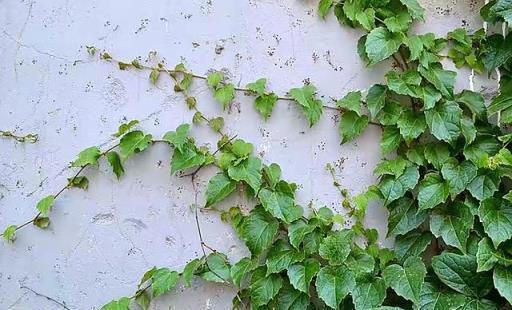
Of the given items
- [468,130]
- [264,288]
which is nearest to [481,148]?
[468,130]

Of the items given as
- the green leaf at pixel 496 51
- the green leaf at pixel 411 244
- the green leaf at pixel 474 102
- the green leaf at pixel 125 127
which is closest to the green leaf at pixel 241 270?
the green leaf at pixel 411 244

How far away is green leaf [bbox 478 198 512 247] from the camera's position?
1633 millimetres

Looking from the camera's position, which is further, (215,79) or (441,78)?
(215,79)

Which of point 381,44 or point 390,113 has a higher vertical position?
point 381,44

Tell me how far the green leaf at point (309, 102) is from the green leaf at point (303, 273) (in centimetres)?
41

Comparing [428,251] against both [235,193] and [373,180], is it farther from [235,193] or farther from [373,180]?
[235,193]

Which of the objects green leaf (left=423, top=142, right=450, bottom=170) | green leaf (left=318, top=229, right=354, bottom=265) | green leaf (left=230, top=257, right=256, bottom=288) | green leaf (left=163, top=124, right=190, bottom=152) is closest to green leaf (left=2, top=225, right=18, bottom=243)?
green leaf (left=163, top=124, right=190, bottom=152)

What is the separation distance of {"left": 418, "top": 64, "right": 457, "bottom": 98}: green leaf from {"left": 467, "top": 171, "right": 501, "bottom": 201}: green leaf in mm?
243

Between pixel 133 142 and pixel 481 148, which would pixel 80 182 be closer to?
pixel 133 142

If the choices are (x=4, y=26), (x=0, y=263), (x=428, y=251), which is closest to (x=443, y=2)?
(x=428, y=251)

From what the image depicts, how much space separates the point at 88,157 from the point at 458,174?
1.10m

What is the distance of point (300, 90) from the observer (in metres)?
1.88

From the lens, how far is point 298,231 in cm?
183

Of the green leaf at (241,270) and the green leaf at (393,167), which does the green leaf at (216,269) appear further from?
the green leaf at (393,167)
